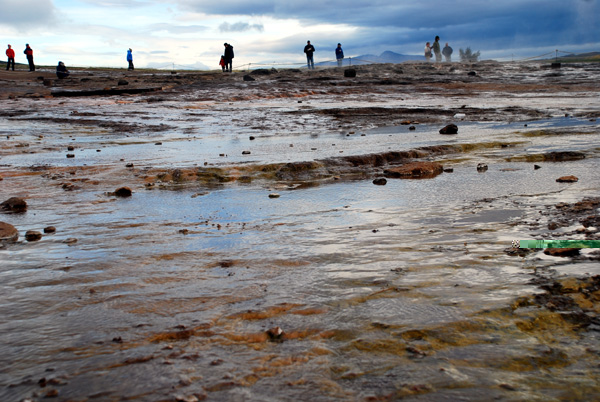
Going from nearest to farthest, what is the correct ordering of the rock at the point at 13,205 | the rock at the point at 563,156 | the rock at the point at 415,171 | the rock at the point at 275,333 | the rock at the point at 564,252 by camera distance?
the rock at the point at 275,333
the rock at the point at 564,252
the rock at the point at 13,205
the rock at the point at 415,171
the rock at the point at 563,156

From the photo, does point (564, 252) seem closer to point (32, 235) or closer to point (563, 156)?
point (32, 235)

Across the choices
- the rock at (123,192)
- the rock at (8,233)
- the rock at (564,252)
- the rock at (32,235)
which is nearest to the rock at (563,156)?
the rock at (564,252)

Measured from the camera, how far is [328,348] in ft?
8.04

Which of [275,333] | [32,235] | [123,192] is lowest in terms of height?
[275,333]

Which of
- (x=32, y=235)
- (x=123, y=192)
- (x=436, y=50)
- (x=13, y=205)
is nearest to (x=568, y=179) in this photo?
(x=123, y=192)

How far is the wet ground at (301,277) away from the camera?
223 cm

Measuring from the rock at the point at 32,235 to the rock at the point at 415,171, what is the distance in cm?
408

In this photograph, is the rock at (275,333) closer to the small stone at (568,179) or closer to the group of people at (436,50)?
the small stone at (568,179)

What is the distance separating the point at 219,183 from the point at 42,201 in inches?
78.0

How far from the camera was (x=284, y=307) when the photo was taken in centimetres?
290

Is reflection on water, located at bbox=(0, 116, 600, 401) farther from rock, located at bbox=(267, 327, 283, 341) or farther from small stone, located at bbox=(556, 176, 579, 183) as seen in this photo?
small stone, located at bbox=(556, 176, 579, 183)

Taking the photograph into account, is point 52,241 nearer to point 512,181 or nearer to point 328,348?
point 328,348

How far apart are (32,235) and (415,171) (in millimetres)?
4369

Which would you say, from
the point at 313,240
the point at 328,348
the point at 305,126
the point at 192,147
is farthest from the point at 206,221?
the point at 305,126
